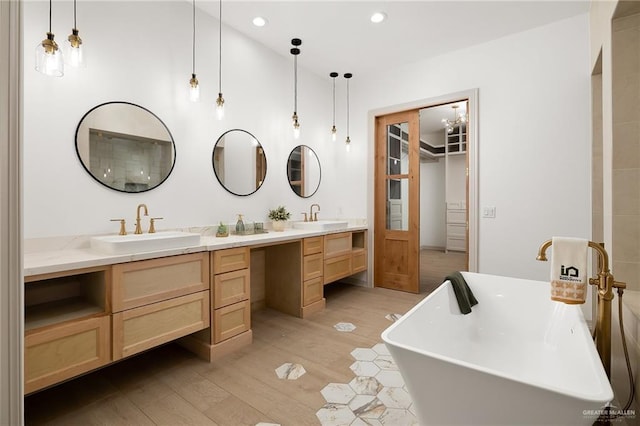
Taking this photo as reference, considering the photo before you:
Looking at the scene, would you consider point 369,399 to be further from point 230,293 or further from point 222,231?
point 222,231

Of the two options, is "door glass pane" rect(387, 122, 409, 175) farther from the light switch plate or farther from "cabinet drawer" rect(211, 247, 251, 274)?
"cabinet drawer" rect(211, 247, 251, 274)

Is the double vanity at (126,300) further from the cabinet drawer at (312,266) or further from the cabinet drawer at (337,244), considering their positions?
the cabinet drawer at (337,244)

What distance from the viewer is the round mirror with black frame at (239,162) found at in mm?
3029

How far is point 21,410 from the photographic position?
88 cm

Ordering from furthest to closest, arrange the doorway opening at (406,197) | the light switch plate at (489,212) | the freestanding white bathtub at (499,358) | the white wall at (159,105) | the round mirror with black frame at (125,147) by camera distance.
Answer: the doorway opening at (406,197), the light switch plate at (489,212), the round mirror with black frame at (125,147), the white wall at (159,105), the freestanding white bathtub at (499,358)

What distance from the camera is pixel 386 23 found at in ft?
9.97

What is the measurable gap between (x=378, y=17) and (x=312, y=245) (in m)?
2.31

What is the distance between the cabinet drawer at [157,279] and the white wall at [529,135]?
2.91 m

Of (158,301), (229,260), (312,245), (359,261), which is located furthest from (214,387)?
(359,261)

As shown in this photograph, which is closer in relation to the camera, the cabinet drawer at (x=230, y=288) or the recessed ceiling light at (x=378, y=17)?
the cabinet drawer at (x=230, y=288)

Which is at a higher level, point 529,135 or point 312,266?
point 529,135

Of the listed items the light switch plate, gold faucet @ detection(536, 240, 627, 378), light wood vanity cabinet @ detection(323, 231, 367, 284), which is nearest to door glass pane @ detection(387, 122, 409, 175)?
light wood vanity cabinet @ detection(323, 231, 367, 284)

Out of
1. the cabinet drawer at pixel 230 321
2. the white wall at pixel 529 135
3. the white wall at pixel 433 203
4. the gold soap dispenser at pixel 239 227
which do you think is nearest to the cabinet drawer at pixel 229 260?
the cabinet drawer at pixel 230 321

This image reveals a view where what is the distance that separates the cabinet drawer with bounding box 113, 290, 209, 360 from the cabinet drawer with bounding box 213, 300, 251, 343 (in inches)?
3.6
